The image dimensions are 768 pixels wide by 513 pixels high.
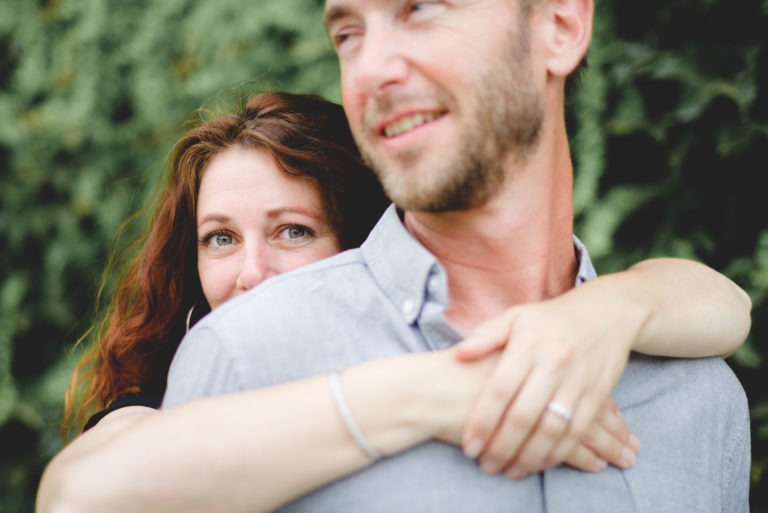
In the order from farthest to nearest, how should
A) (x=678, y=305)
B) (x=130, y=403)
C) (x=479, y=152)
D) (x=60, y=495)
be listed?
(x=130, y=403) → (x=678, y=305) → (x=479, y=152) → (x=60, y=495)

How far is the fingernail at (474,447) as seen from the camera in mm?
1280

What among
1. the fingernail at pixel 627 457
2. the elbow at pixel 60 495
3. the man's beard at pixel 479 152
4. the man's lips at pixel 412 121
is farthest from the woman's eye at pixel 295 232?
the fingernail at pixel 627 457

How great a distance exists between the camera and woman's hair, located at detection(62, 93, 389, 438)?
227 centimetres

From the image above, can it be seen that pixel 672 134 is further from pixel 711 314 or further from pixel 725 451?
pixel 725 451

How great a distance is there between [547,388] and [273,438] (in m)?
0.42

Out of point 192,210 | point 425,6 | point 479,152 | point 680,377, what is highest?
point 425,6

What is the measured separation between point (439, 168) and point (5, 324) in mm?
2669

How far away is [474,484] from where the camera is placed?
4.37ft

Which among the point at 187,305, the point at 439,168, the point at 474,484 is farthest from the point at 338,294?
the point at 187,305

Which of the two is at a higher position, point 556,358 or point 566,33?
point 566,33

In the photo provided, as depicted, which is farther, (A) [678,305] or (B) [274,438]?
(A) [678,305]

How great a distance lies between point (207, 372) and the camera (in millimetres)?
1402

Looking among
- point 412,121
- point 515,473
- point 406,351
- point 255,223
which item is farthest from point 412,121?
point 255,223

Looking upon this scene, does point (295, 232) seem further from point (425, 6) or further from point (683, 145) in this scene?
point (683, 145)
